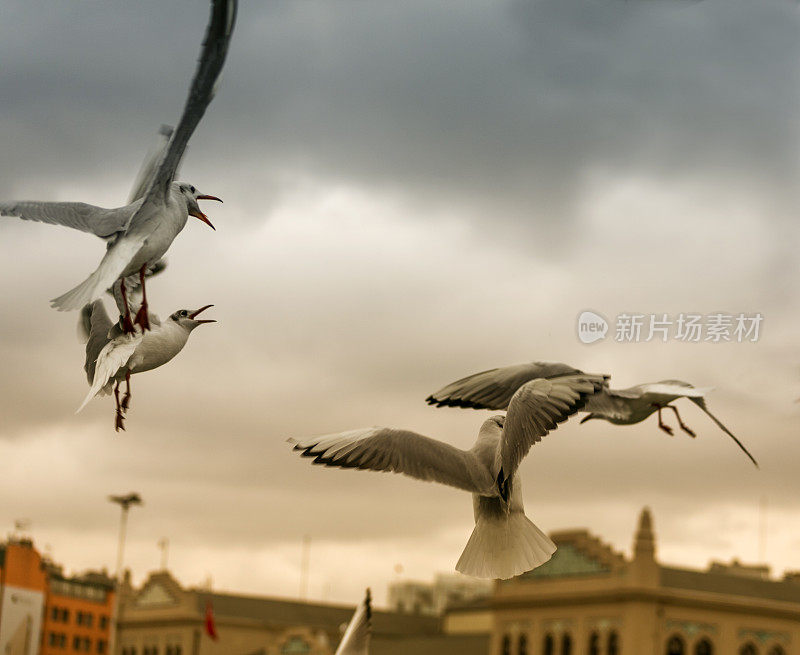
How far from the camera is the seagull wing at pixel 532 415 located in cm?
730

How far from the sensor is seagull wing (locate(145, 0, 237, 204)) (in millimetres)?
6523

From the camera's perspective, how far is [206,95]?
6.91 meters

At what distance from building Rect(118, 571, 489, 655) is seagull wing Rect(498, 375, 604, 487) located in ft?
246

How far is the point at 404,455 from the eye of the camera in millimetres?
7637

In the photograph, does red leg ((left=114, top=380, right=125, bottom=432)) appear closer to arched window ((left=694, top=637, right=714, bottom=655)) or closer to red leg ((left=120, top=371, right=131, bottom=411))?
red leg ((left=120, top=371, right=131, bottom=411))

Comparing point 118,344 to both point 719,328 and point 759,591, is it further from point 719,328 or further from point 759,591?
point 759,591

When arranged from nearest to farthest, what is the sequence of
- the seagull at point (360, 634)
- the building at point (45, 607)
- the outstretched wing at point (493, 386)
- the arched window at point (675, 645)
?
the outstretched wing at point (493, 386) → the seagull at point (360, 634) → the arched window at point (675, 645) → the building at point (45, 607)

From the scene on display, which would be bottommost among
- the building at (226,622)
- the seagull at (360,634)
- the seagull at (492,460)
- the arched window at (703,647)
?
the seagull at (360,634)

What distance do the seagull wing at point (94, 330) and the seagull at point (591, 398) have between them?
1875 millimetres

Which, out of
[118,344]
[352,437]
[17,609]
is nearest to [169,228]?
[118,344]

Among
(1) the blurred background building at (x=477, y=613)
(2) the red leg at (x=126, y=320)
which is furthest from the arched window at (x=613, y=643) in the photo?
(2) the red leg at (x=126, y=320)

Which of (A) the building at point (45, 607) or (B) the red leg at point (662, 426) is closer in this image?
(B) the red leg at point (662, 426)

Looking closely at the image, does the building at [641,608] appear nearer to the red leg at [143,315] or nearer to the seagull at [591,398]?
the seagull at [591,398]

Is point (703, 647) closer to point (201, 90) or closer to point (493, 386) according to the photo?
point (493, 386)
